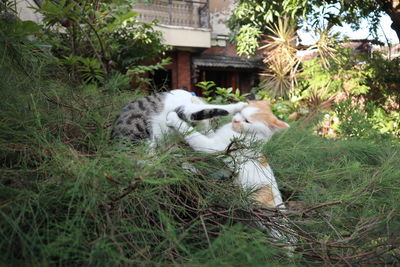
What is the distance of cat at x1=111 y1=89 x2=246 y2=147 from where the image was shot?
1.00 meters

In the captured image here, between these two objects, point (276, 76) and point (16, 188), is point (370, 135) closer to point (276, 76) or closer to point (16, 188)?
point (16, 188)

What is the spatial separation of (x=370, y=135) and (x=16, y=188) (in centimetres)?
221

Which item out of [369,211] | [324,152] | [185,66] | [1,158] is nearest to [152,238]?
[1,158]

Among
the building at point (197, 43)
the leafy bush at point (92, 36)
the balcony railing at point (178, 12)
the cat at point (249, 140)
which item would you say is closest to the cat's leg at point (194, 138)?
the cat at point (249, 140)

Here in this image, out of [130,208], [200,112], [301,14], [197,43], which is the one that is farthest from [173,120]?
[197,43]

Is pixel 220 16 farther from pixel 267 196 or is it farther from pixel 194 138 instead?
pixel 267 196

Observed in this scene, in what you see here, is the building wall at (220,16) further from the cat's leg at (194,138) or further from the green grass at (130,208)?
the green grass at (130,208)

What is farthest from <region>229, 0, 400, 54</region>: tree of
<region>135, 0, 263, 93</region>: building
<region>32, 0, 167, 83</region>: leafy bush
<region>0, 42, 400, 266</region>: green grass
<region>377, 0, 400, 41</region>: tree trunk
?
<region>0, 42, 400, 266</region>: green grass

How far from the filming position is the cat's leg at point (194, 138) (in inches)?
34.5

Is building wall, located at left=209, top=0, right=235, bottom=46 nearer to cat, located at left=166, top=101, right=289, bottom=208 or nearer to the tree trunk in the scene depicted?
the tree trunk

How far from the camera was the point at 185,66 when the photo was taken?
580 cm

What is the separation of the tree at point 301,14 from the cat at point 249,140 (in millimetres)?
1917

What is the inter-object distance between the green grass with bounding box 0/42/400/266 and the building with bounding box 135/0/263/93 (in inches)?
191

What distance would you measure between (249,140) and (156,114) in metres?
0.45
